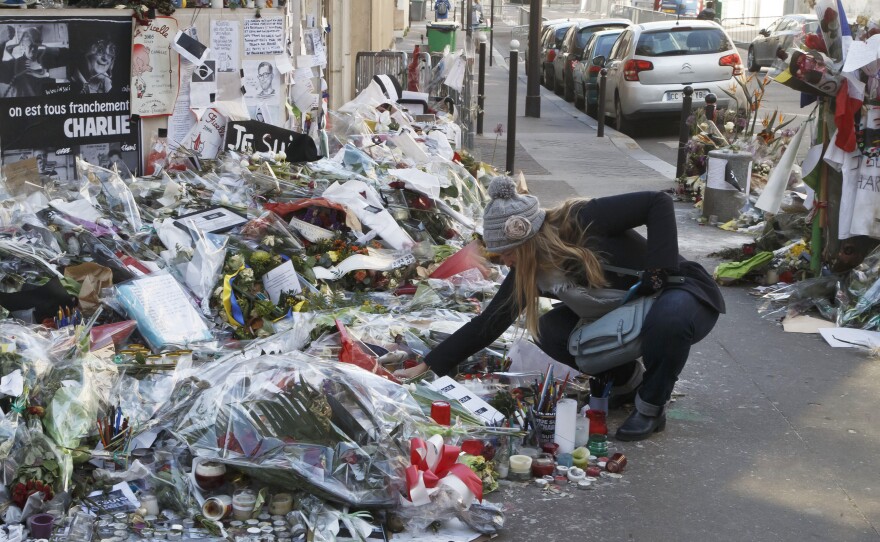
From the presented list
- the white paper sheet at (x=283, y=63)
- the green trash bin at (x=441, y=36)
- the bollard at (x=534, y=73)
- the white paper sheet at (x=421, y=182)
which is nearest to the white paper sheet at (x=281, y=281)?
the white paper sheet at (x=421, y=182)

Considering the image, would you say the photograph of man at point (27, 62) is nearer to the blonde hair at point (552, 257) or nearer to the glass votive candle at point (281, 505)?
the blonde hair at point (552, 257)

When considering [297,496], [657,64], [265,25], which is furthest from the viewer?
[657,64]

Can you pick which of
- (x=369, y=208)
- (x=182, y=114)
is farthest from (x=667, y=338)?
(x=182, y=114)

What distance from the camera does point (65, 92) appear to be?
764 cm

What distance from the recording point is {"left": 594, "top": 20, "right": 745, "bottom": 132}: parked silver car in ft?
52.9

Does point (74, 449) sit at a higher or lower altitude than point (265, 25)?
lower

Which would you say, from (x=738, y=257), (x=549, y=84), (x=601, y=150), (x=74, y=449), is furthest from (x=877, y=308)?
(x=549, y=84)

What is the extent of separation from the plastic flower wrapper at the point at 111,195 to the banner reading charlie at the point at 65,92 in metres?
0.31

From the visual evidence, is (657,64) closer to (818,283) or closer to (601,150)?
(601,150)

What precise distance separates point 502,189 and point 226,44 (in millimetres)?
5304

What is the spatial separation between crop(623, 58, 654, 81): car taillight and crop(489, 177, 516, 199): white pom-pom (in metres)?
12.4

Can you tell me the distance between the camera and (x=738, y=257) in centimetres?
811

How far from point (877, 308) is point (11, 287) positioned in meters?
4.66

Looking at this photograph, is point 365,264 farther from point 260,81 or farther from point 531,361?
point 260,81
